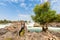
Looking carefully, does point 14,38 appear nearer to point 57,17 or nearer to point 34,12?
point 34,12

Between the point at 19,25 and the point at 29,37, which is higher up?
the point at 19,25

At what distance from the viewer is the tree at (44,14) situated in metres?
6.36

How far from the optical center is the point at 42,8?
6.42 meters

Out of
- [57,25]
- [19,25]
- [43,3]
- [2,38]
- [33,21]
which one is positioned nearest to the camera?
[2,38]

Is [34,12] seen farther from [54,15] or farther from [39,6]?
[54,15]

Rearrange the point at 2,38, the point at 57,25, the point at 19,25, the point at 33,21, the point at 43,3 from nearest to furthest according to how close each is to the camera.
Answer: the point at 2,38 → the point at 19,25 → the point at 43,3 → the point at 33,21 → the point at 57,25

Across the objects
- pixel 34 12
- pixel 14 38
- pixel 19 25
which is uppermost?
pixel 34 12

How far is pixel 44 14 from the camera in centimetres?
643

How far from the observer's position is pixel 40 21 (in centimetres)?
663

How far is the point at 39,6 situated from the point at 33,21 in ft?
2.94

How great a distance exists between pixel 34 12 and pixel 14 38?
3389mm

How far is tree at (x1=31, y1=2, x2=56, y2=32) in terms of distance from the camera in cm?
636

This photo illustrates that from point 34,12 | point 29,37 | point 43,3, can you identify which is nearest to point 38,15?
point 34,12

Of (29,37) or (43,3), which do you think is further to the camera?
(43,3)
